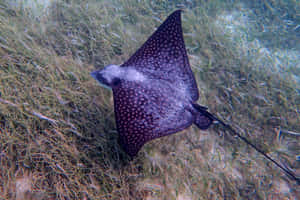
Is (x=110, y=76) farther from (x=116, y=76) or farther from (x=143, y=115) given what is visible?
(x=143, y=115)

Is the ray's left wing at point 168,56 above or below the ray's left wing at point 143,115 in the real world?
above

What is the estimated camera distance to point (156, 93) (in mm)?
2197

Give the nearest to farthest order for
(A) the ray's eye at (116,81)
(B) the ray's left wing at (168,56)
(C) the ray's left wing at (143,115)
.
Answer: (C) the ray's left wing at (143,115), (A) the ray's eye at (116,81), (B) the ray's left wing at (168,56)

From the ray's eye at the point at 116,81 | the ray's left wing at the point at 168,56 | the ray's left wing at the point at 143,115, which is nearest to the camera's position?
the ray's left wing at the point at 143,115

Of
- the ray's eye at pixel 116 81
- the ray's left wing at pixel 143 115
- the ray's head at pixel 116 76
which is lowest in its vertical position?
the ray's left wing at pixel 143 115

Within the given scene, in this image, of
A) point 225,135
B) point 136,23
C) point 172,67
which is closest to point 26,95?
point 172,67

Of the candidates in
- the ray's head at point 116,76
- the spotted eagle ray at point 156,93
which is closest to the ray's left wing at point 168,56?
the spotted eagle ray at point 156,93

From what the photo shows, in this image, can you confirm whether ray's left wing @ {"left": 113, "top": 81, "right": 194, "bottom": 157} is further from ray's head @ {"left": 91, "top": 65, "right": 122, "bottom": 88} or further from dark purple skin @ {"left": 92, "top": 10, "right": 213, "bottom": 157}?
ray's head @ {"left": 91, "top": 65, "right": 122, "bottom": 88}

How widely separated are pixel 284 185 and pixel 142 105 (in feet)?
8.38

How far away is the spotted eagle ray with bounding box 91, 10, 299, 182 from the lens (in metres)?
1.99

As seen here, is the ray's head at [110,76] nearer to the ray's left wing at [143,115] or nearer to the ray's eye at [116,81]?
the ray's eye at [116,81]

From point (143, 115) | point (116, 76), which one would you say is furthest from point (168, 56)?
point (143, 115)

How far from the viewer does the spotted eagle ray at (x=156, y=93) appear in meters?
1.99

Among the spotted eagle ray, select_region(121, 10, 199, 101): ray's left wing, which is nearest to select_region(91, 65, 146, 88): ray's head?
the spotted eagle ray
